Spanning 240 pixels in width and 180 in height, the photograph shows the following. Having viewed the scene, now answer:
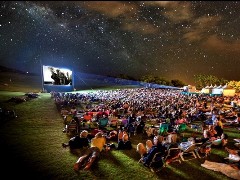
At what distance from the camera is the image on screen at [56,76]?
34.1 m

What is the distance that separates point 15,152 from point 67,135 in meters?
3.18

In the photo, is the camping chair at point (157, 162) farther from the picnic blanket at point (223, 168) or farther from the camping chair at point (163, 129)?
the camping chair at point (163, 129)

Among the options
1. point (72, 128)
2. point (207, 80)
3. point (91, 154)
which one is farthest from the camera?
point (207, 80)

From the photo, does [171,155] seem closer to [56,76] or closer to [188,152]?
[188,152]

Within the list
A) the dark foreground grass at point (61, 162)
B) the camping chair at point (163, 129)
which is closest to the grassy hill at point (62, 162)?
the dark foreground grass at point (61, 162)

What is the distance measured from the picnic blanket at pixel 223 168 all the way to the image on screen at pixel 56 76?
103ft

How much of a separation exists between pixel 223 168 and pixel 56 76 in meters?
32.8

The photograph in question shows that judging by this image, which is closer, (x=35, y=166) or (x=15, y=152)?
(x=35, y=166)

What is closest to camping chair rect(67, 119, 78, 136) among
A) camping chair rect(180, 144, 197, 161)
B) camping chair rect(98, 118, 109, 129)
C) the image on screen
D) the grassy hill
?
the grassy hill

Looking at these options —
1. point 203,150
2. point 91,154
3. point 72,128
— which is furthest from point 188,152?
point 72,128

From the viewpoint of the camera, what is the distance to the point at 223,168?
692cm

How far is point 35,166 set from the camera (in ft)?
23.2

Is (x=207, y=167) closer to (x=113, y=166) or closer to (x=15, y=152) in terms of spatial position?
(x=113, y=166)

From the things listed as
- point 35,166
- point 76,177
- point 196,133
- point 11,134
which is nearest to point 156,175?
point 76,177
